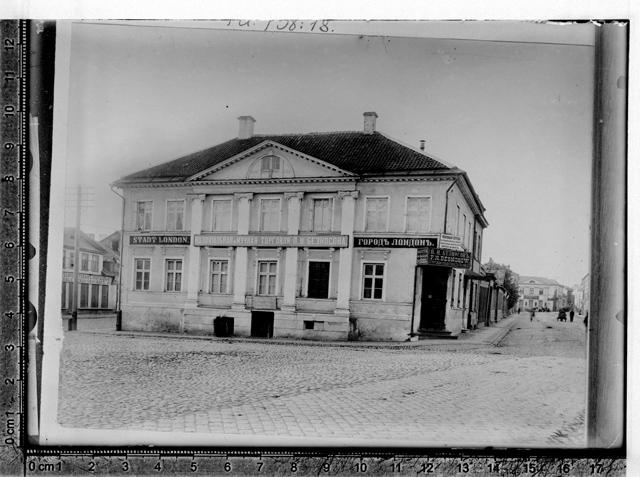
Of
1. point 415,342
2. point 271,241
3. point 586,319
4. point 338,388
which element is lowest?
point 338,388

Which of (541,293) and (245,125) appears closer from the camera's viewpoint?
(245,125)

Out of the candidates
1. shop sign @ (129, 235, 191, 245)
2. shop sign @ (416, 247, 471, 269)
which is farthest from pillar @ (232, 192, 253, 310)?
shop sign @ (416, 247, 471, 269)

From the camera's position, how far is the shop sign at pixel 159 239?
491 centimetres

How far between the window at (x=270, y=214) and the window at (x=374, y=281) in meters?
0.84

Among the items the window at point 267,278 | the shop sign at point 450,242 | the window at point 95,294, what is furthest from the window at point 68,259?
the shop sign at point 450,242

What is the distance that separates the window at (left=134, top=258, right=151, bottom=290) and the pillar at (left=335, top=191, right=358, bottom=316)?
5.30ft

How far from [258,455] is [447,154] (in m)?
2.76

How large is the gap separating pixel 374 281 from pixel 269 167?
1.31 m

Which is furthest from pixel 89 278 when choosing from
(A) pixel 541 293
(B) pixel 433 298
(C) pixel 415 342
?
(A) pixel 541 293

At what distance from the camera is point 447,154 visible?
15.7 ft

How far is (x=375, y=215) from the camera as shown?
194 inches

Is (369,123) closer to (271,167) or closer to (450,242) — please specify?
(271,167)

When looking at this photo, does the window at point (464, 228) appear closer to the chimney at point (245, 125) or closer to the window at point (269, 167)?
the window at point (269, 167)
